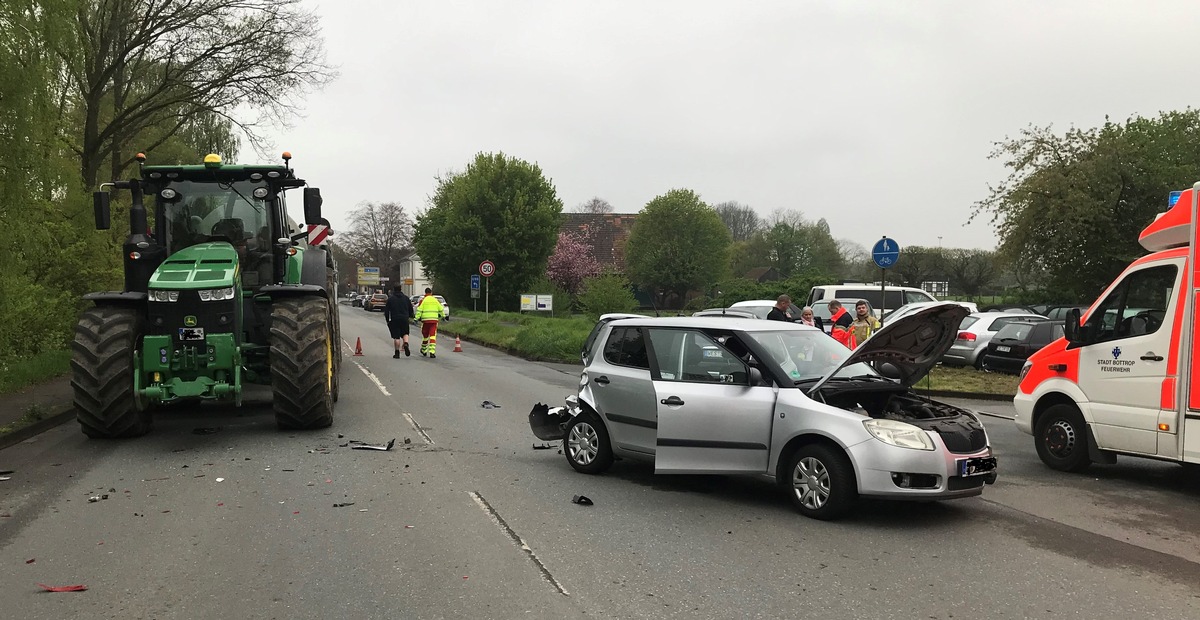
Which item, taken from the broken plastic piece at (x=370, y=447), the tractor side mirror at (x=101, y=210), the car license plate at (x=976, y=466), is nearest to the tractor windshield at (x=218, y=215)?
the tractor side mirror at (x=101, y=210)

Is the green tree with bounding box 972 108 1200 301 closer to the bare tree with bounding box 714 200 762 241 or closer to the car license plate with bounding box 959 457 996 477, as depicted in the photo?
the car license plate with bounding box 959 457 996 477

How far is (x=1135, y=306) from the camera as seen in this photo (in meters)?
8.38

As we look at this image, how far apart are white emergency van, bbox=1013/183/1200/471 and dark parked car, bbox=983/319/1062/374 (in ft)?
29.8

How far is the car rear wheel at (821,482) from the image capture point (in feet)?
21.3

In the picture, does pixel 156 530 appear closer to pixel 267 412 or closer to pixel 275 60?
pixel 267 412

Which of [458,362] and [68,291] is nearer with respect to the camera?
[68,291]

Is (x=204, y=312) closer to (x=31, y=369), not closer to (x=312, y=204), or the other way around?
(x=312, y=204)

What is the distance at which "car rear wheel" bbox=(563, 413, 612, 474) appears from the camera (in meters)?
8.20

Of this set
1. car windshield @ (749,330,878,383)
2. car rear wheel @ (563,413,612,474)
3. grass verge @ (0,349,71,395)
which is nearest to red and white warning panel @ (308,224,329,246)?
grass verge @ (0,349,71,395)

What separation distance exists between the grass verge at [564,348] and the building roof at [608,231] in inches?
1929

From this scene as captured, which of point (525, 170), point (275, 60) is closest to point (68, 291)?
point (275, 60)

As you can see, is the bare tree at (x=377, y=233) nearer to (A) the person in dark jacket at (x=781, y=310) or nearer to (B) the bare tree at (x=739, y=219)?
(B) the bare tree at (x=739, y=219)

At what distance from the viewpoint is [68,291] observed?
17.8 metres

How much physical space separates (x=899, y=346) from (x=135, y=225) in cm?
889
